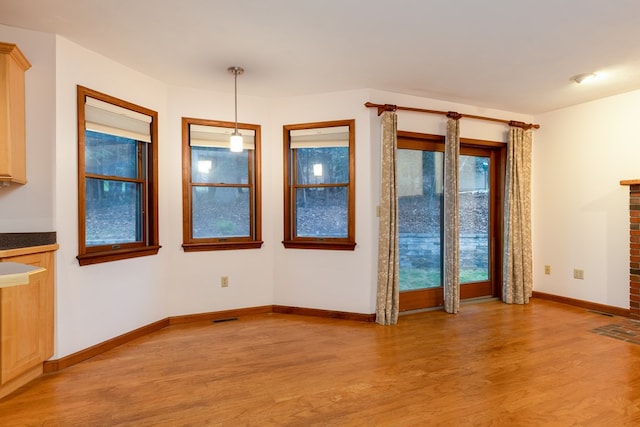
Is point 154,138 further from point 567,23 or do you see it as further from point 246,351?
point 567,23

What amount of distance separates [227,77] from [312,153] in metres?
1.25

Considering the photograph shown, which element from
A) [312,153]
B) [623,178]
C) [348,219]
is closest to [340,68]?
[312,153]

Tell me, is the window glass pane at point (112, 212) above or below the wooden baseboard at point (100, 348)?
above

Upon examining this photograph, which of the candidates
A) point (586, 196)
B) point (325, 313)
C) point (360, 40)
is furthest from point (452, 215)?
point (360, 40)

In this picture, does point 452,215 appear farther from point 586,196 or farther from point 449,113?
point 586,196

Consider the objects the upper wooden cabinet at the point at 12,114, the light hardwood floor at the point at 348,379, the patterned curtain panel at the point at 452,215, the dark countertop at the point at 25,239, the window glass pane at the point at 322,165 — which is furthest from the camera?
the patterned curtain panel at the point at 452,215

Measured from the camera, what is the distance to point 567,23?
2.59 metres

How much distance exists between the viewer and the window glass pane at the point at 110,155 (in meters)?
3.20

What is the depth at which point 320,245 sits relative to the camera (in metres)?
4.11

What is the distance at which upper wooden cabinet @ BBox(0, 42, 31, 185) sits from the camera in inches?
96.7

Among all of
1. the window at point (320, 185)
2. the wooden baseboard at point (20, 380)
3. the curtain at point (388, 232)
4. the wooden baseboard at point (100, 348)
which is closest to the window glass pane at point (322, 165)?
the window at point (320, 185)

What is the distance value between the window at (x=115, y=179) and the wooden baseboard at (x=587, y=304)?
5056mm

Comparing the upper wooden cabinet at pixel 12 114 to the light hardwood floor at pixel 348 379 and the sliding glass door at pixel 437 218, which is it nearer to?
the light hardwood floor at pixel 348 379

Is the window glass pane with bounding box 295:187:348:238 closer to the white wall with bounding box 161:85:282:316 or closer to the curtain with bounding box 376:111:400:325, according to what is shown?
the white wall with bounding box 161:85:282:316
